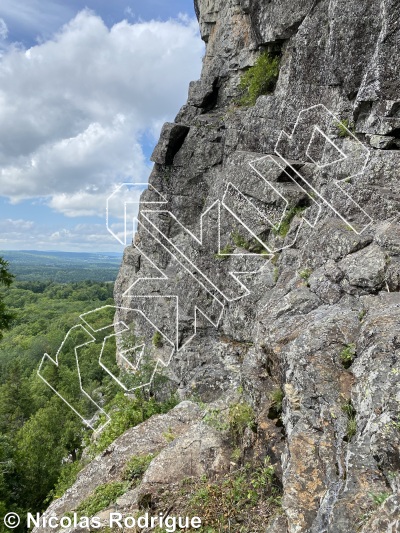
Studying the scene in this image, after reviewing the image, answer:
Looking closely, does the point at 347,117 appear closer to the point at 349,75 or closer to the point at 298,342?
the point at 349,75

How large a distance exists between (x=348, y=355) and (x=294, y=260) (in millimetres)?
6678

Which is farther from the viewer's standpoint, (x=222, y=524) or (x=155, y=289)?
(x=155, y=289)

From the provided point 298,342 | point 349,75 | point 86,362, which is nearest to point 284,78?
point 349,75

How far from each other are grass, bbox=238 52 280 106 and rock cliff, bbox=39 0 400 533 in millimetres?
598

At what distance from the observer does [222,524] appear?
17.3 ft

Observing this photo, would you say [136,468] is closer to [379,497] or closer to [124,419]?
[124,419]

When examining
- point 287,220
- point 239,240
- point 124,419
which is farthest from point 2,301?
point 287,220

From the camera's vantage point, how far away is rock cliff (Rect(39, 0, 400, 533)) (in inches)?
184

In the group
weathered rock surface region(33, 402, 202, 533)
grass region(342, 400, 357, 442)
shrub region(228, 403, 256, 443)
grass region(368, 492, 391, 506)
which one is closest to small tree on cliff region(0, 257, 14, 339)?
weathered rock surface region(33, 402, 202, 533)

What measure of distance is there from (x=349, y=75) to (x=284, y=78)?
516 centimetres

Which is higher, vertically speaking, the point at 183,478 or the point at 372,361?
the point at 372,361

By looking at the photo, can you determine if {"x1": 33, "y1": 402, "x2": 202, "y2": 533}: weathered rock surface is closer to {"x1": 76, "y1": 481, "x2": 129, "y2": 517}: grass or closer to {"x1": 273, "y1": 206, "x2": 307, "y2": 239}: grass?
{"x1": 76, "y1": 481, "x2": 129, "y2": 517}: grass

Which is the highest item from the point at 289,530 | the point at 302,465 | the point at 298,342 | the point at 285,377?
the point at 298,342

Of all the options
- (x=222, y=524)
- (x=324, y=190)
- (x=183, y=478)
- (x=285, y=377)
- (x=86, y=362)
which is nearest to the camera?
(x=222, y=524)
